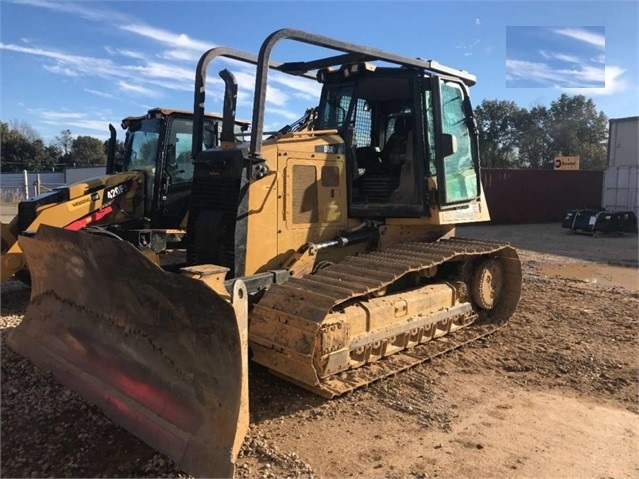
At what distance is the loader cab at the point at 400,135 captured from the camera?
5504 millimetres

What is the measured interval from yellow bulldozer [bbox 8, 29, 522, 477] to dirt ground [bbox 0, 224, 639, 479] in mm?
198

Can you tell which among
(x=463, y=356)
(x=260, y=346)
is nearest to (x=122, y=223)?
(x=260, y=346)

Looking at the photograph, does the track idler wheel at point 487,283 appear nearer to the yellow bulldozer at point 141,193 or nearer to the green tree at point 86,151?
the yellow bulldozer at point 141,193

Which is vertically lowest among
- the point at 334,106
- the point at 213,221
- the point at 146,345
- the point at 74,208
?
the point at 146,345

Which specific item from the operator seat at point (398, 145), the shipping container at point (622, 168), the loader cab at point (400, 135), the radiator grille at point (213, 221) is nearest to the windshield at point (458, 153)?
the loader cab at point (400, 135)

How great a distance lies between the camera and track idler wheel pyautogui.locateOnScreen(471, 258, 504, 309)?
6172 mm

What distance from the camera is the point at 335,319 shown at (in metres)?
4.20

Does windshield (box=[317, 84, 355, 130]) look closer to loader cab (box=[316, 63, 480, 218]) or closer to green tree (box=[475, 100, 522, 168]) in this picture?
loader cab (box=[316, 63, 480, 218])

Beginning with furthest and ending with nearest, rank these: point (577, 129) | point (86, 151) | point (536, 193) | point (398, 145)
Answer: point (86, 151) → point (577, 129) → point (536, 193) → point (398, 145)

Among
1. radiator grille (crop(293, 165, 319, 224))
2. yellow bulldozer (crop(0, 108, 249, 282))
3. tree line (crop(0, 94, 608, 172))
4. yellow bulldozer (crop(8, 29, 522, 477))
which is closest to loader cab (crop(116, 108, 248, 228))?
yellow bulldozer (crop(0, 108, 249, 282))

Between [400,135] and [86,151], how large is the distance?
56.2 meters

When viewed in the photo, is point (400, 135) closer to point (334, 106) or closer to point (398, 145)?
point (398, 145)

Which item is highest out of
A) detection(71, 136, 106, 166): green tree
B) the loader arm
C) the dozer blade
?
detection(71, 136, 106, 166): green tree

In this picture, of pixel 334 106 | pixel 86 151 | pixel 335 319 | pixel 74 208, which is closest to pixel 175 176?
pixel 74 208
